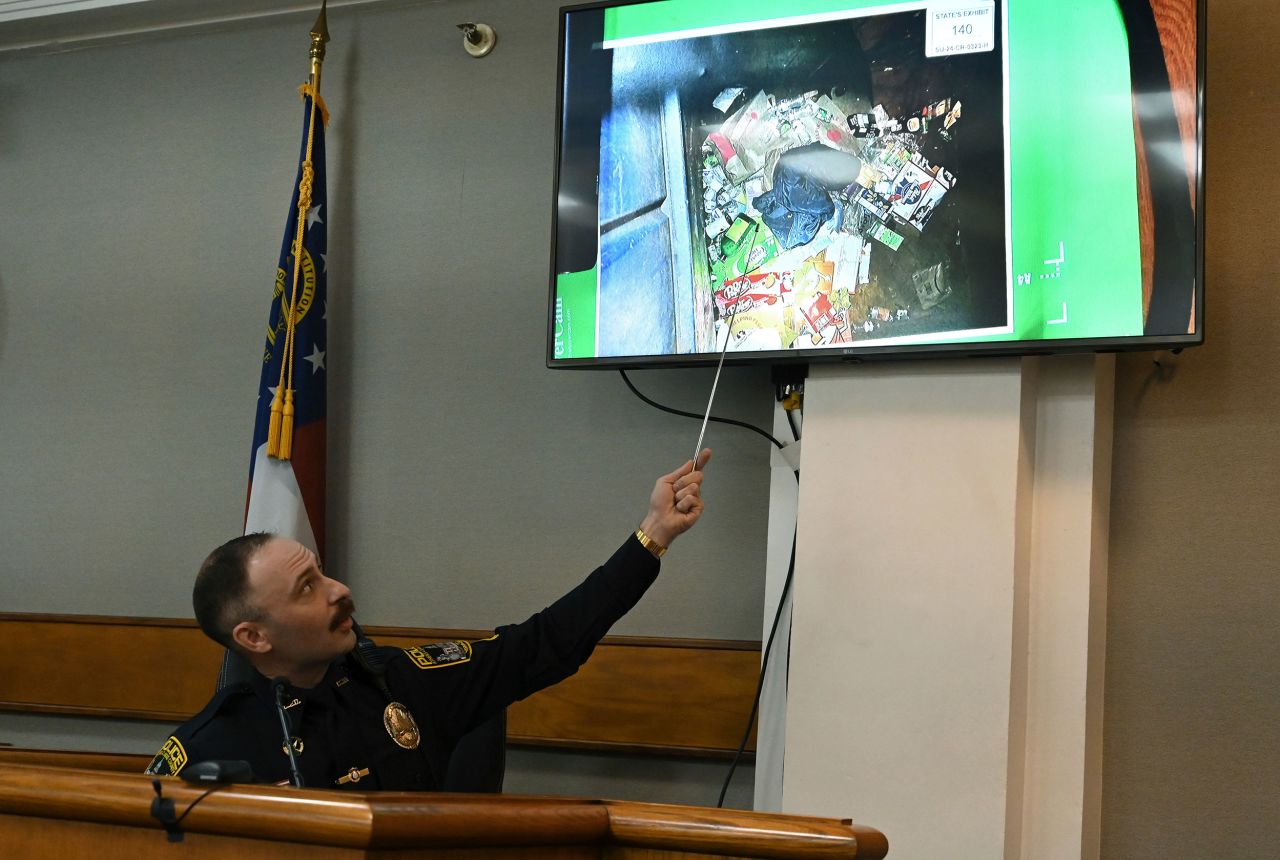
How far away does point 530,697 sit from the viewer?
312cm

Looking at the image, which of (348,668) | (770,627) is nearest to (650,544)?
(348,668)

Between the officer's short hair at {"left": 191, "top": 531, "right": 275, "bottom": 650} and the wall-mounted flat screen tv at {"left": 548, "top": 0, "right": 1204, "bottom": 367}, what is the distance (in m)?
0.93

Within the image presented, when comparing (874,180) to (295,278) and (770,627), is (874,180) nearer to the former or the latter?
(770,627)

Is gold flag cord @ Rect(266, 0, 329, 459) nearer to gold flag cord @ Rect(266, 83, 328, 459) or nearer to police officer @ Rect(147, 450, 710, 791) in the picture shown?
gold flag cord @ Rect(266, 83, 328, 459)

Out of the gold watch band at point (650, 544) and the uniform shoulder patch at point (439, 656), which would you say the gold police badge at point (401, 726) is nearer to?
the uniform shoulder patch at point (439, 656)

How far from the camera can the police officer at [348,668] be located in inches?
79.0

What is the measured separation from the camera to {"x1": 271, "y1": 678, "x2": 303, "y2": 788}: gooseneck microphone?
72.4 inches

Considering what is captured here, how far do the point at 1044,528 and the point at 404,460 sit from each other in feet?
5.37

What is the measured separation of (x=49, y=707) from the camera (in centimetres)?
353

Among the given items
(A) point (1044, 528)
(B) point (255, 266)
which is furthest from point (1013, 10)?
(B) point (255, 266)

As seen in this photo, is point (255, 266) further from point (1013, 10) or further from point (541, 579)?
point (1013, 10)

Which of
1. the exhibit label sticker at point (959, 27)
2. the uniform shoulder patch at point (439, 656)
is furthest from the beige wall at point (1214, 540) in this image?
the uniform shoulder patch at point (439, 656)

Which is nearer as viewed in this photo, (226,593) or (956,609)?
(226,593)

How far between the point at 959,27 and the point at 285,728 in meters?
1.77
